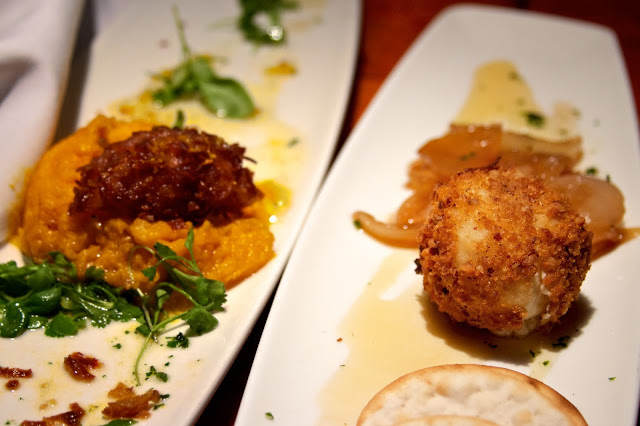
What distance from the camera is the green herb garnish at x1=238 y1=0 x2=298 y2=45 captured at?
5312mm

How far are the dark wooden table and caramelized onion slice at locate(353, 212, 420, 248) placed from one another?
1.27 metres

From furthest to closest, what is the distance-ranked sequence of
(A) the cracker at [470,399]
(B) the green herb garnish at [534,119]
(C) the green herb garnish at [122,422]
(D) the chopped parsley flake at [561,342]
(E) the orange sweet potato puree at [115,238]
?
(B) the green herb garnish at [534,119], (E) the orange sweet potato puree at [115,238], (D) the chopped parsley flake at [561,342], (C) the green herb garnish at [122,422], (A) the cracker at [470,399]

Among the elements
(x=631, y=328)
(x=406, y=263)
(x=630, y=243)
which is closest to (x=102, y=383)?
(x=406, y=263)

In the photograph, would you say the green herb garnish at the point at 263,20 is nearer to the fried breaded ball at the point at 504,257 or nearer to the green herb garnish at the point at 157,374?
the fried breaded ball at the point at 504,257

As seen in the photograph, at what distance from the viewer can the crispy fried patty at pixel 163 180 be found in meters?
3.31

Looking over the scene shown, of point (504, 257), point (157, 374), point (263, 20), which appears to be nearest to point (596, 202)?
point (504, 257)

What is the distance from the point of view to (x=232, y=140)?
4.43m

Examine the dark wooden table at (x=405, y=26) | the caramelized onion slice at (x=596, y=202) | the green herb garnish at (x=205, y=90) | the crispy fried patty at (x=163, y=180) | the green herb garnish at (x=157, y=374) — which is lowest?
the dark wooden table at (x=405, y=26)

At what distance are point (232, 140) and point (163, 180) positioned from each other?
3.79 feet

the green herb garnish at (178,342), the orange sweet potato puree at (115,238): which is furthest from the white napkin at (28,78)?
the green herb garnish at (178,342)

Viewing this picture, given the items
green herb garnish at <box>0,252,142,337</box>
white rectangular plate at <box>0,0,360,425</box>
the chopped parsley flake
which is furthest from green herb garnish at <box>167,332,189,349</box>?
the chopped parsley flake

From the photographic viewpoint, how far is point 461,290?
2.79 m

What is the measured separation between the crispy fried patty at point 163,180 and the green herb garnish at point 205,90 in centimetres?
106

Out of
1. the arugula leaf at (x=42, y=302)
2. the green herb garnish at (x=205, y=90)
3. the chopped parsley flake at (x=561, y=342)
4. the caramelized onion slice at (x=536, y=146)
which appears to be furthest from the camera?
the green herb garnish at (x=205, y=90)
